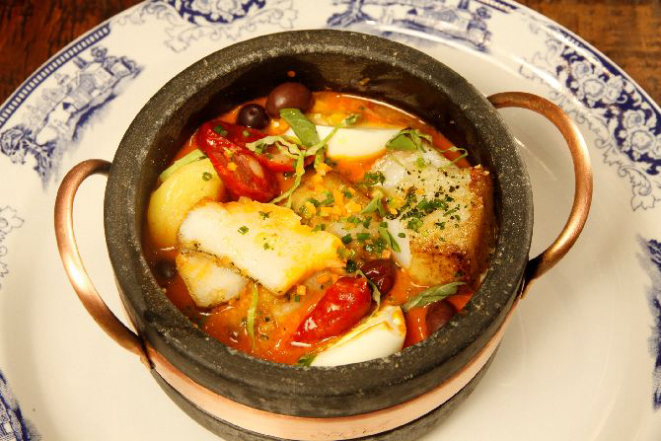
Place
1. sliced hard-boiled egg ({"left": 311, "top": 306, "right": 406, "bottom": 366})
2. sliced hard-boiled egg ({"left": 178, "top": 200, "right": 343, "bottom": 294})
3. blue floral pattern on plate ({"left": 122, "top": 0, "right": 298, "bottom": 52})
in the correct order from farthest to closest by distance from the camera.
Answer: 1. blue floral pattern on plate ({"left": 122, "top": 0, "right": 298, "bottom": 52})
2. sliced hard-boiled egg ({"left": 178, "top": 200, "right": 343, "bottom": 294})
3. sliced hard-boiled egg ({"left": 311, "top": 306, "right": 406, "bottom": 366})

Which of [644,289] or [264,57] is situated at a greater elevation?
[264,57]

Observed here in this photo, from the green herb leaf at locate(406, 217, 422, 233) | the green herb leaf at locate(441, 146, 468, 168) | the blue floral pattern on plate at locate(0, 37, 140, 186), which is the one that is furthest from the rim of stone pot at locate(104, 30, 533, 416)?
the blue floral pattern on plate at locate(0, 37, 140, 186)

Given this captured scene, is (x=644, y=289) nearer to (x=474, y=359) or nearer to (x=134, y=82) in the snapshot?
(x=474, y=359)

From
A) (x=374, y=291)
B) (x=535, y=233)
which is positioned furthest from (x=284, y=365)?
(x=535, y=233)

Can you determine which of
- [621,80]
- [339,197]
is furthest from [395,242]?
[621,80]

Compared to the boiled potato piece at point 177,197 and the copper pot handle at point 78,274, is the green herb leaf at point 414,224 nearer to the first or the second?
the boiled potato piece at point 177,197

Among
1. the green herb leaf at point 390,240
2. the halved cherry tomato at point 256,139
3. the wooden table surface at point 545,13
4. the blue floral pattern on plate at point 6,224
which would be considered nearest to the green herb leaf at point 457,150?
the green herb leaf at point 390,240

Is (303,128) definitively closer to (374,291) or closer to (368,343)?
(374,291)

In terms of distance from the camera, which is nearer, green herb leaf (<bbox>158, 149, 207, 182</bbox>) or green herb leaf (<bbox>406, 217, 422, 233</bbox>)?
green herb leaf (<bbox>406, 217, 422, 233</bbox>)

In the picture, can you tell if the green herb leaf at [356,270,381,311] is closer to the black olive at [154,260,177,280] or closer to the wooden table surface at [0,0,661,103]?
the black olive at [154,260,177,280]
